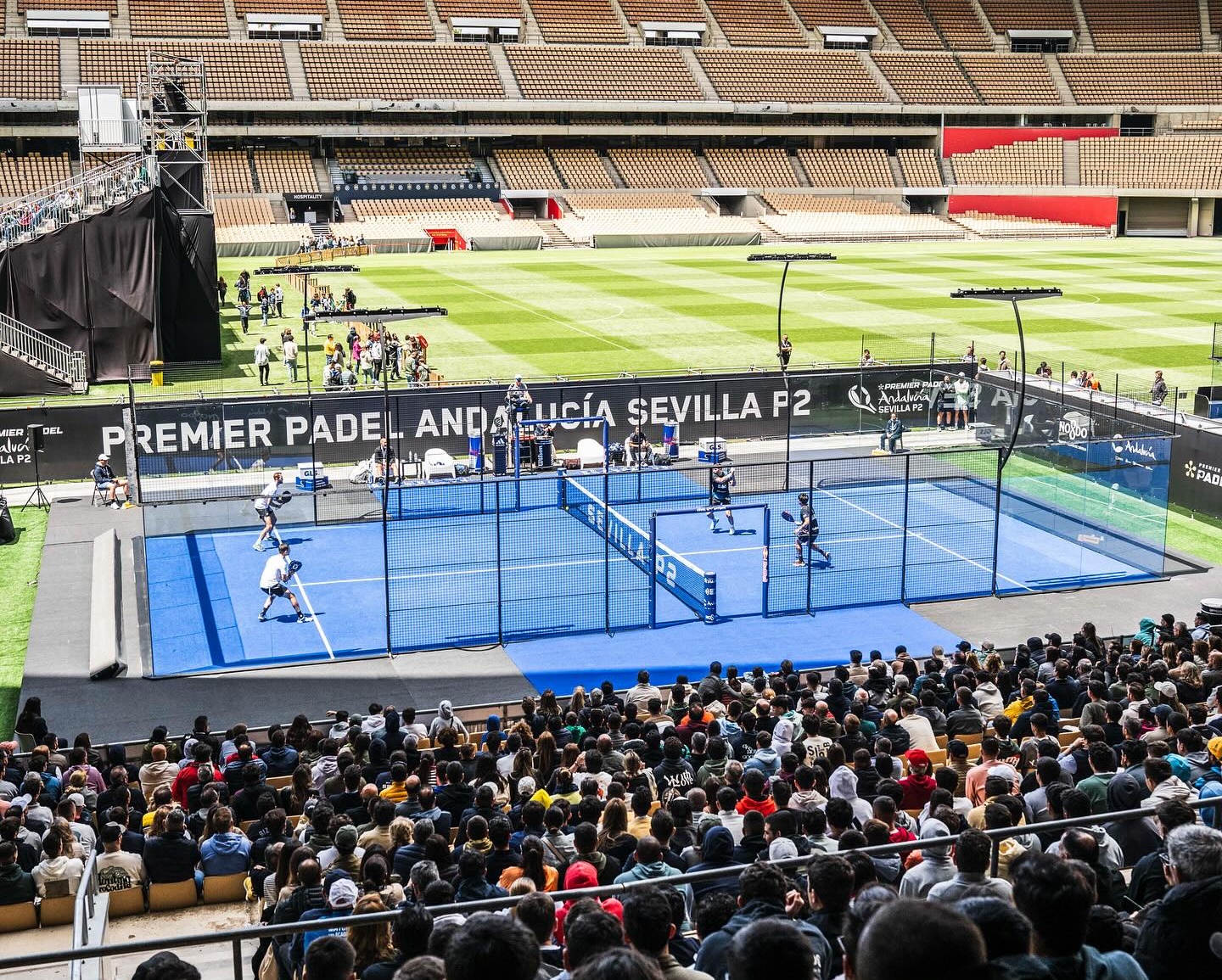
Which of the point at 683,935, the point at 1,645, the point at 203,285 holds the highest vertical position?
the point at 203,285

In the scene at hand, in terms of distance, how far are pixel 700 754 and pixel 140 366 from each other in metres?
32.8

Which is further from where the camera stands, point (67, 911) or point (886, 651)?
point (886, 651)

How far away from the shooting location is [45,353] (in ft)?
132

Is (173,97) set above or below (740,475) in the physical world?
above

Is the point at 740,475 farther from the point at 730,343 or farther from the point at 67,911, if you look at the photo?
the point at 67,911

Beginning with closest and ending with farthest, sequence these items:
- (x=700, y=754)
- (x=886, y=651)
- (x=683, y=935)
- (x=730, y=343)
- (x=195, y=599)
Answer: (x=683, y=935) → (x=700, y=754) → (x=886, y=651) → (x=195, y=599) → (x=730, y=343)

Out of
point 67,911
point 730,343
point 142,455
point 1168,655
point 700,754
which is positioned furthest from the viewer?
point 730,343

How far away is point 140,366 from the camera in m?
42.2

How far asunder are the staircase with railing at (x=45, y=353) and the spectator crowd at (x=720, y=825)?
83.9 ft

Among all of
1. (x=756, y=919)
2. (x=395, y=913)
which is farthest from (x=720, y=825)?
(x=395, y=913)

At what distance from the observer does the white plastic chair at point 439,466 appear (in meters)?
32.5

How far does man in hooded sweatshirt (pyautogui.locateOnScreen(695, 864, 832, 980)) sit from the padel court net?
14.3m

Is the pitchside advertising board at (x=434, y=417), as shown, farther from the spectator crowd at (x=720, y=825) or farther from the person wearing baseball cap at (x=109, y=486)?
the spectator crowd at (x=720, y=825)

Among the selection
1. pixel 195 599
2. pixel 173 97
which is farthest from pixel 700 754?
pixel 173 97
